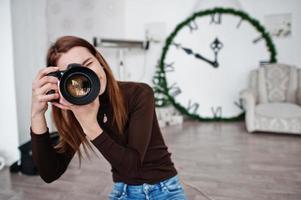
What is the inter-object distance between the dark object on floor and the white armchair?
1889mm

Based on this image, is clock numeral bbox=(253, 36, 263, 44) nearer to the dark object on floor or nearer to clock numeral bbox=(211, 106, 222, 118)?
clock numeral bbox=(211, 106, 222, 118)

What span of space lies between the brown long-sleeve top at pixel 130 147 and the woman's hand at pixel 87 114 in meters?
0.02

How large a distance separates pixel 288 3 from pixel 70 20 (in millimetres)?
2411

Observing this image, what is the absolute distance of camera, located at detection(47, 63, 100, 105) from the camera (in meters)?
0.64

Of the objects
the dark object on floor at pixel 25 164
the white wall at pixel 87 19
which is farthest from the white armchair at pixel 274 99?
the dark object on floor at pixel 25 164

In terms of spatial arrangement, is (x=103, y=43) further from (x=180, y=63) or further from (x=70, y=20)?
(x=180, y=63)

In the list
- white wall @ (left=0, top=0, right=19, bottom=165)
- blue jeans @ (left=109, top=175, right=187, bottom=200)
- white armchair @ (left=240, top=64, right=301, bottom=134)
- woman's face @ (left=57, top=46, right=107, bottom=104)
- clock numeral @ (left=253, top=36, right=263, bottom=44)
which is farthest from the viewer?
clock numeral @ (left=253, top=36, right=263, bottom=44)

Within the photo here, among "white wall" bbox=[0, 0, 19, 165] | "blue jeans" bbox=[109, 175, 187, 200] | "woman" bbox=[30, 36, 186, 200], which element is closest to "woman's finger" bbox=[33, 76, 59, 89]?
"woman" bbox=[30, 36, 186, 200]

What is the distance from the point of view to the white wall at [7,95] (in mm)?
1907

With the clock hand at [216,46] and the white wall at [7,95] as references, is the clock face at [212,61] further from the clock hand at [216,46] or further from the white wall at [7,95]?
the white wall at [7,95]

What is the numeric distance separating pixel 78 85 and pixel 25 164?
5.06ft

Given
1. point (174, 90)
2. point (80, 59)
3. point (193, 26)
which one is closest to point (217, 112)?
point (174, 90)

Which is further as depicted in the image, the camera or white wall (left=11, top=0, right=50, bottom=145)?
white wall (left=11, top=0, right=50, bottom=145)

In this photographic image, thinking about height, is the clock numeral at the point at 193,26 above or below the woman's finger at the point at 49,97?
above
